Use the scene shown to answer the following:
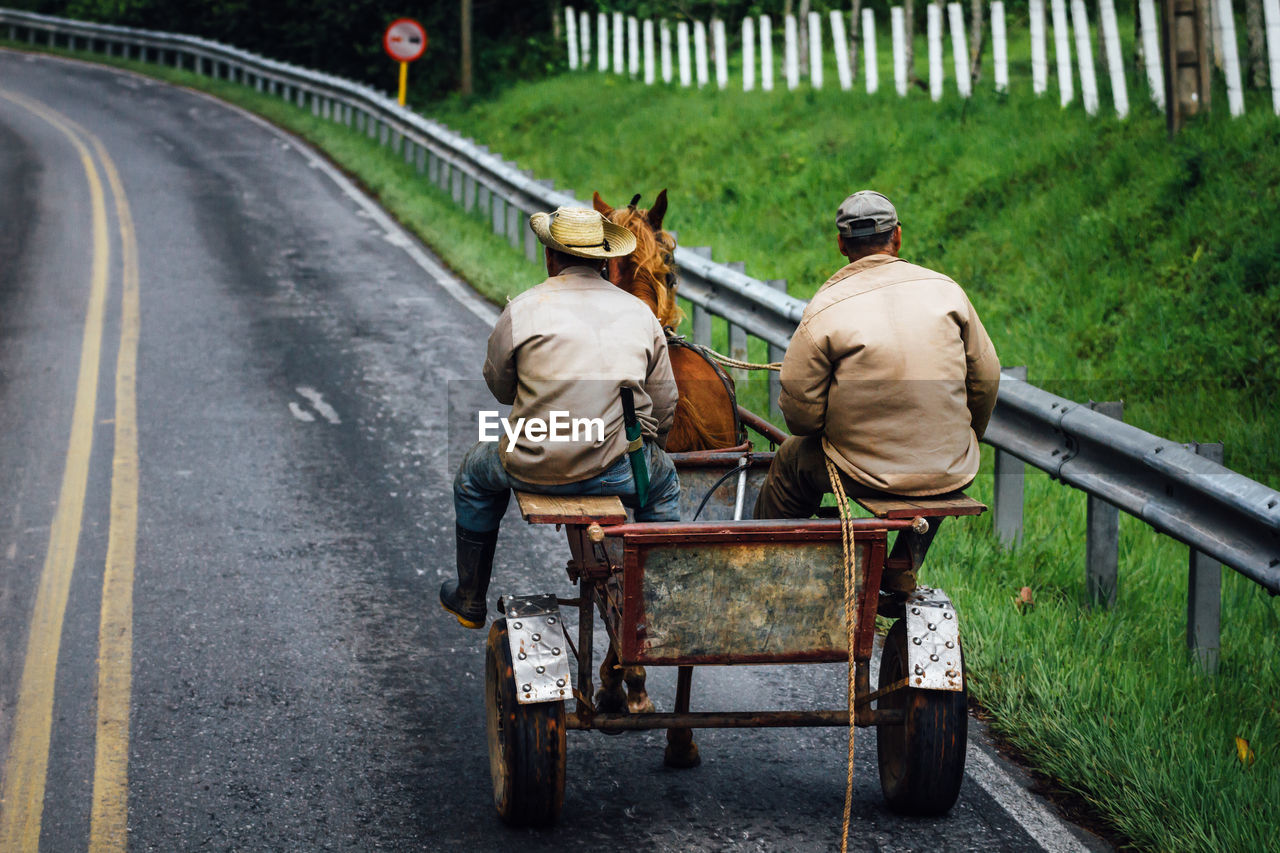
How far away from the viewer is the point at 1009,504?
723cm

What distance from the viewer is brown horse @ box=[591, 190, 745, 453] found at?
5.70 meters

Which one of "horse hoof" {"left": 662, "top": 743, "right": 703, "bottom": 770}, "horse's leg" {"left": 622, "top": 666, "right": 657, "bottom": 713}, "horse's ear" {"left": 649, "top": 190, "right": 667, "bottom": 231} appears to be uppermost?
"horse's ear" {"left": 649, "top": 190, "right": 667, "bottom": 231}

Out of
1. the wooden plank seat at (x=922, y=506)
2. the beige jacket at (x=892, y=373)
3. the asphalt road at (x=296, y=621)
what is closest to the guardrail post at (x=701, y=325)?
the asphalt road at (x=296, y=621)

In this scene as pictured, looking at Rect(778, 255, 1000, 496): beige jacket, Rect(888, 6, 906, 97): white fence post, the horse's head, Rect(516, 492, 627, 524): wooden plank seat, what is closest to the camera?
Rect(516, 492, 627, 524): wooden plank seat

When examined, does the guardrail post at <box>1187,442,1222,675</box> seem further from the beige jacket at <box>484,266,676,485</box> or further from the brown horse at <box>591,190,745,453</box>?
the beige jacket at <box>484,266,676,485</box>

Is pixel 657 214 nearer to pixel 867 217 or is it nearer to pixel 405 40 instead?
pixel 867 217

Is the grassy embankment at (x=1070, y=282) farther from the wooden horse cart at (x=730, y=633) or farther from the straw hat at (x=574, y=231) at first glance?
Answer: the straw hat at (x=574, y=231)

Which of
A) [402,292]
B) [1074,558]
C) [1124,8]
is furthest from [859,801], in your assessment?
[1124,8]

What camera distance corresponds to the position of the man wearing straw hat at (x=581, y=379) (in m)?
4.78

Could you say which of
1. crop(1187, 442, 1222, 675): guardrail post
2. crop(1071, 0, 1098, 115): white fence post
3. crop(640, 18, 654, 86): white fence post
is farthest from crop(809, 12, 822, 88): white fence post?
crop(1187, 442, 1222, 675): guardrail post

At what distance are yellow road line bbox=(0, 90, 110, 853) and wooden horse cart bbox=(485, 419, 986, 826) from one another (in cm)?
167

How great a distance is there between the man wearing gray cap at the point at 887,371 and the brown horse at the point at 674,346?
3.38ft

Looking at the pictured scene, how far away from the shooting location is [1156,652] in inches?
233

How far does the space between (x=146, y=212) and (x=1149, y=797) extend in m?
16.3
